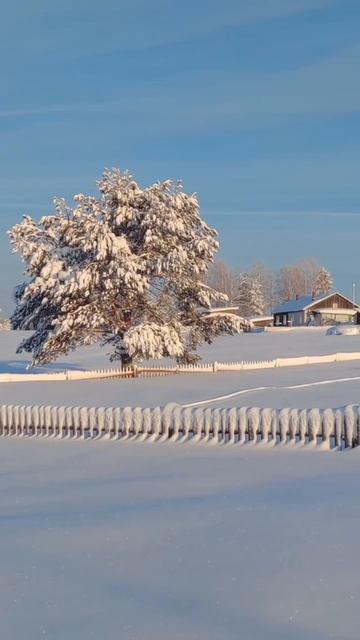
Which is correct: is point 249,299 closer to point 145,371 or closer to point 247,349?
point 247,349

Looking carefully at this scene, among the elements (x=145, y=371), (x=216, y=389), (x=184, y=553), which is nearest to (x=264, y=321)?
(x=145, y=371)

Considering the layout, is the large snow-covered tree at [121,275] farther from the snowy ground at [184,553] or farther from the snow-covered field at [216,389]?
the snowy ground at [184,553]

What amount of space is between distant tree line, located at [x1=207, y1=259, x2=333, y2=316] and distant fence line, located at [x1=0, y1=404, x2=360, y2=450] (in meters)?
116

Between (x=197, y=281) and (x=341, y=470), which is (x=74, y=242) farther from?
(x=341, y=470)

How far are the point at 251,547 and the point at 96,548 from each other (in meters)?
1.62

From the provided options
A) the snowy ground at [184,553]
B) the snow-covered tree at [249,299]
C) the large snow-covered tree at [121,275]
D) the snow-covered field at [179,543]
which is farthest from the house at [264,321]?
the snowy ground at [184,553]

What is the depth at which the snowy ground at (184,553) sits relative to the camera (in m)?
5.89

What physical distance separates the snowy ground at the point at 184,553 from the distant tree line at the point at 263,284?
401 ft

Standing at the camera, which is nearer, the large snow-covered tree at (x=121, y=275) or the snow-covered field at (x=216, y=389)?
the snow-covered field at (x=216, y=389)

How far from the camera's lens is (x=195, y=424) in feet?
51.1

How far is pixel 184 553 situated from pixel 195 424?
8108 millimetres

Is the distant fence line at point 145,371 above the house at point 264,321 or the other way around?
the other way around

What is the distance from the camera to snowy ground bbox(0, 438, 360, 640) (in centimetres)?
589

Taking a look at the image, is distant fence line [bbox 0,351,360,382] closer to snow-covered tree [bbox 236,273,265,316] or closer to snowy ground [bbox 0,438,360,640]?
snowy ground [bbox 0,438,360,640]
